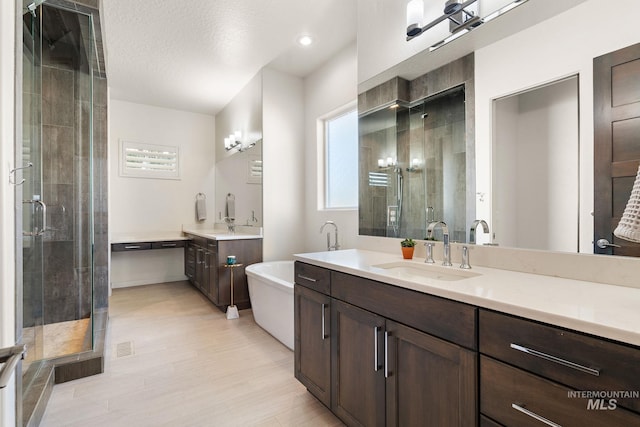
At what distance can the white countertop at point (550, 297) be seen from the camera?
30.9 inches

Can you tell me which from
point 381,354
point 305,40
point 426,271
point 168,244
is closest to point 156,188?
point 168,244

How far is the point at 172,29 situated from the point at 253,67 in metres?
0.99

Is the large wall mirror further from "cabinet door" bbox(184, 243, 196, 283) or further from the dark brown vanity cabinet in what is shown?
"cabinet door" bbox(184, 243, 196, 283)

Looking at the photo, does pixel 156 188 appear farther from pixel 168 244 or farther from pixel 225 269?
pixel 225 269

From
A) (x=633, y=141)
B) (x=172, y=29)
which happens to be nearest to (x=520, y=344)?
(x=633, y=141)

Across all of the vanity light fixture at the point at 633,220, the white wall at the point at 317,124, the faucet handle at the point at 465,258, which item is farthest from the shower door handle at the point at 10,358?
the white wall at the point at 317,124

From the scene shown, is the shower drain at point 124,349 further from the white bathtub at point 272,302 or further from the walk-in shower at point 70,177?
the white bathtub at point 272,302

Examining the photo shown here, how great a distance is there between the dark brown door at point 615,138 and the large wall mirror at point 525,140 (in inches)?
1.1

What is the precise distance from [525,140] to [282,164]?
2853mm

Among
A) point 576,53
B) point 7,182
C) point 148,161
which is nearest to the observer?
point 7,182

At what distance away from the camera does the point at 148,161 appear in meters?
5.09

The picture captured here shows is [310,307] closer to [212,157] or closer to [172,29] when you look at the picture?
[172,29]

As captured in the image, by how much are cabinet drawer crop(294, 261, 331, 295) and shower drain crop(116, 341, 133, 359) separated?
174 centimetres

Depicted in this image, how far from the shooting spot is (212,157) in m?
5.69
